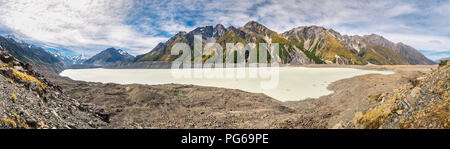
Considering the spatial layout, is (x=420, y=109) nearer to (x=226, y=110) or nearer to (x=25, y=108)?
(x=25, y=108)

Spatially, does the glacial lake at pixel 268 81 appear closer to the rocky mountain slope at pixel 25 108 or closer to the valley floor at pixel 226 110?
the valley floor at pixel 226 110

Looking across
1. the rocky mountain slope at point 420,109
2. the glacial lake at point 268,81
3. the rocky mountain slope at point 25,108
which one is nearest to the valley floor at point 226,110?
the rocky mountain slope at point 420,109

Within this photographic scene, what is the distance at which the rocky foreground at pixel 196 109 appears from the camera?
6.51 metres

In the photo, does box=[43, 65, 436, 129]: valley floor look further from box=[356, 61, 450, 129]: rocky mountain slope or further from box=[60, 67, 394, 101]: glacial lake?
box=[60, 67, 394, 101]: glacial lake

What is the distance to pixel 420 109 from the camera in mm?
6277

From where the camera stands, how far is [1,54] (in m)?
13.4

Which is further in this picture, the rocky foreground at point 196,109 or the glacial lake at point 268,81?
Result: the glacial lake at point 268,81

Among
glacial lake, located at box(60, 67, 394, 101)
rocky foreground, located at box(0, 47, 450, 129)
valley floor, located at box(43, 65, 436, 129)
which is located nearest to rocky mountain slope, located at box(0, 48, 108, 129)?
rocky foreground, located at box(0, 47, 450, 129)

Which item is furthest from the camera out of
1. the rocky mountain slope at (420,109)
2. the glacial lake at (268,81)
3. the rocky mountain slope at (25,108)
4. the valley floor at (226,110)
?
the glacial lake at (268,81)

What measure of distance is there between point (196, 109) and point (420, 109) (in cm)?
1683

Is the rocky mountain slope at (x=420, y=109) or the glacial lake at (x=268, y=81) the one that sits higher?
the rocky mountain slope at (x=420, y=109)

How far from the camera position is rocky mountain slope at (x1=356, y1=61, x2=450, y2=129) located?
5539mm
